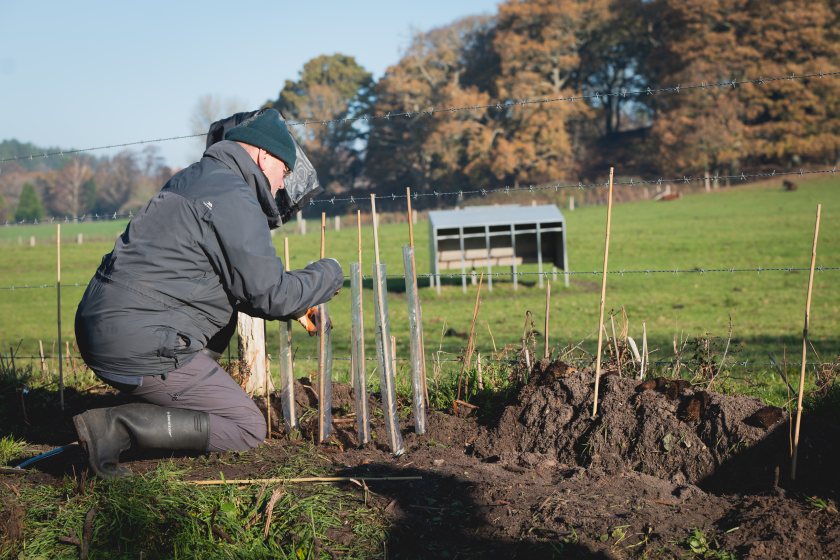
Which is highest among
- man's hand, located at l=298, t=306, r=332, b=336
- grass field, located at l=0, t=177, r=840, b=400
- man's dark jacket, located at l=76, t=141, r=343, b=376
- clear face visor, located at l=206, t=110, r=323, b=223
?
clear face visor, located at l=206, t=110, r=323, b=223

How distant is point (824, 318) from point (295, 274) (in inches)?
436

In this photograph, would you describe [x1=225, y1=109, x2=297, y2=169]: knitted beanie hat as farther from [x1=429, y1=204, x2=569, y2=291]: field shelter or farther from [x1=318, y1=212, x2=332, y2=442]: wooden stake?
[x1=429, y1=204, x2=569, y2=291]: field shelter

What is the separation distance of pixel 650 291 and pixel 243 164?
13.9m

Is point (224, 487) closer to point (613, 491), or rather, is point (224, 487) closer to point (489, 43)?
point (613, 491)

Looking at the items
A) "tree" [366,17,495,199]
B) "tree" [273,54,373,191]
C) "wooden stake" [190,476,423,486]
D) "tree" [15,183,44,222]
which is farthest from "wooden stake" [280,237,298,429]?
"tree" [15,183,44,222]

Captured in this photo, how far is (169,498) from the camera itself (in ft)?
12.1

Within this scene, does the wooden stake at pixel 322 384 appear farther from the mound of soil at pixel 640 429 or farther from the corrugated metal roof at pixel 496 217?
the corrugated metal roof at pixel 496 217

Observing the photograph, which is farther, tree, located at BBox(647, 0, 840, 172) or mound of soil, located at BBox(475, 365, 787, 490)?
tree, located at BBox(647, 0, 840, 172)

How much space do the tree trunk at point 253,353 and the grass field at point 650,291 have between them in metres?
1.25

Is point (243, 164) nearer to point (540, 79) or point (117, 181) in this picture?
point (540, 79)

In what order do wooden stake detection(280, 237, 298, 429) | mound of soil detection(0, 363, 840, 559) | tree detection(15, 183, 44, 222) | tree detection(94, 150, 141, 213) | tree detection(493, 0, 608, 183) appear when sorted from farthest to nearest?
tree detection(94, 150, 141, 213)
tree detection(15, 183, 44, 222)
tree detection(493, 0, 608, 183)
wooden stake detection(280, 237, 298, 429)
mound of soil detection(0, 363, 840, 559)

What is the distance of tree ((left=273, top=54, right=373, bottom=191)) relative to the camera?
55.6m

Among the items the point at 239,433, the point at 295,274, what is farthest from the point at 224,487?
the point at 295,274

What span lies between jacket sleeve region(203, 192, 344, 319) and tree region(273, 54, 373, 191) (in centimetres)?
5087
